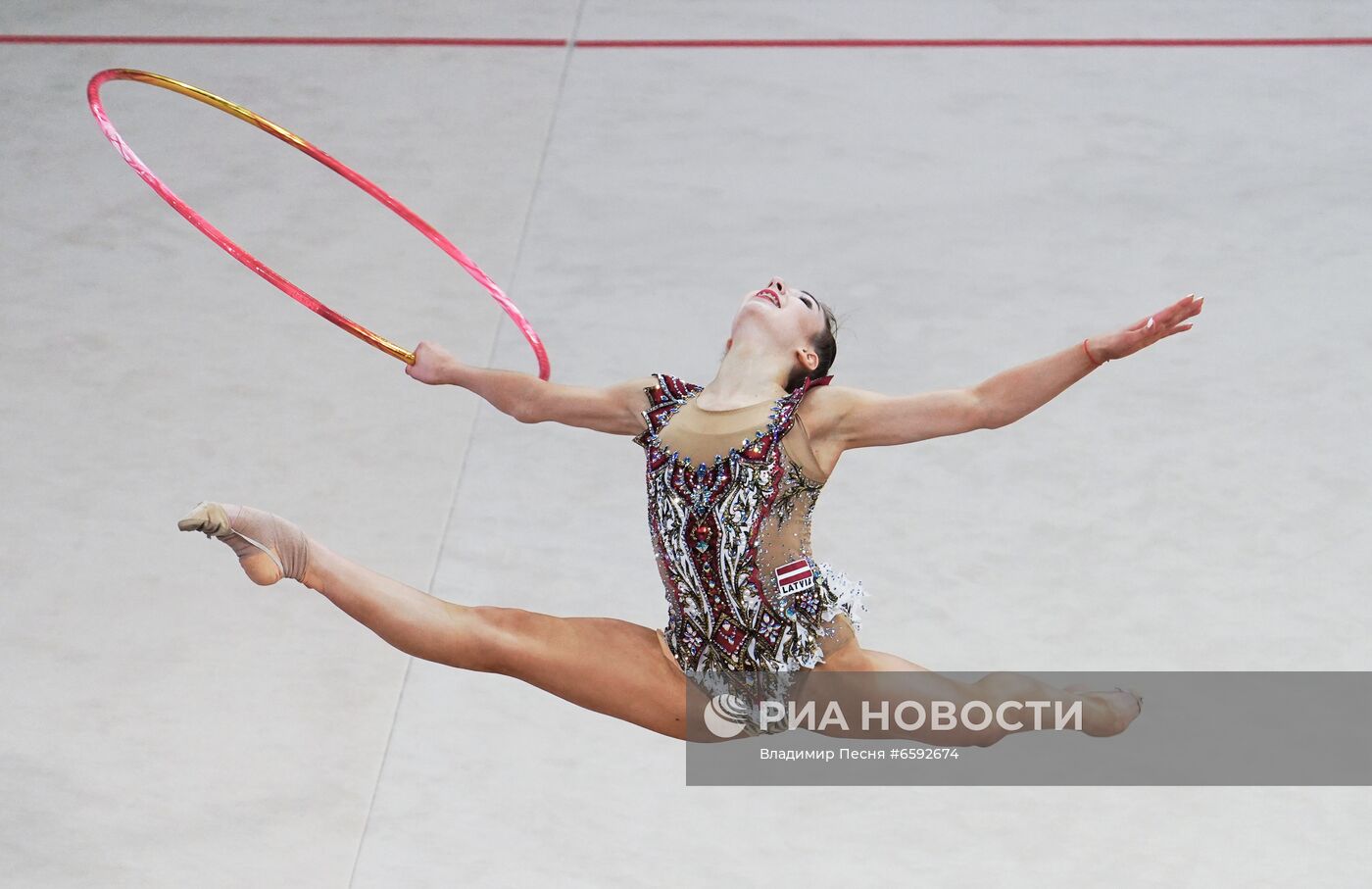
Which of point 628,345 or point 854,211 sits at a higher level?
point 854,211

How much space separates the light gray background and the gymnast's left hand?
2.04 m

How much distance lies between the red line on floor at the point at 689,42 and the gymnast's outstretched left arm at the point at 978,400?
14.9 ft

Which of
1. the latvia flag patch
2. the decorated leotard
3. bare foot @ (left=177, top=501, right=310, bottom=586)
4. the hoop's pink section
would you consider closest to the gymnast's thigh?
the decorated leotard

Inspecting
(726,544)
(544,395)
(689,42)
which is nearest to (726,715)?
(726,544)

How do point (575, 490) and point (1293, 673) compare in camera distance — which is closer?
point (1293, 673)

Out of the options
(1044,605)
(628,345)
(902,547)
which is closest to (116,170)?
(628,345)

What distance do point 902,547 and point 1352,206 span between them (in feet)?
8.11

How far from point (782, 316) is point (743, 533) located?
0.51m

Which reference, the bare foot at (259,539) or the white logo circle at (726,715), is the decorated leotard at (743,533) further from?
the bare foot at (259,539)

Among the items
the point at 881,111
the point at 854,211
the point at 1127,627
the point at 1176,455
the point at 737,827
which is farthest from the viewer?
the point at 881,111

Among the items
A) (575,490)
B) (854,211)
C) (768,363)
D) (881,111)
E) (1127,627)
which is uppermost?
(881,111)

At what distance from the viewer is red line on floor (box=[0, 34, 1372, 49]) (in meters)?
8.03

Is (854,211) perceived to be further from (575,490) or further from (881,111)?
(575,490)

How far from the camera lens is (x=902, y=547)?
5930 mm
